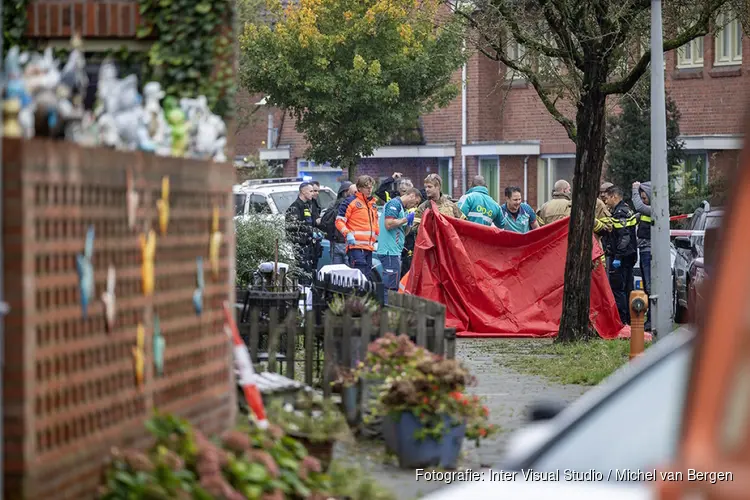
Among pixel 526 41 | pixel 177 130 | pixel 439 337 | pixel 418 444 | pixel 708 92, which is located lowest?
pixel 418 444

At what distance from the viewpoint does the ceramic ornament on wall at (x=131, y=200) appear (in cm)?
599

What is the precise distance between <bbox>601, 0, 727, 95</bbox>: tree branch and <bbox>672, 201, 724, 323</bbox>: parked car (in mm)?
2701

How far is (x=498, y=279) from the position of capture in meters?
18.1

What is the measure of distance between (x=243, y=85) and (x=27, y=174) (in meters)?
31.8

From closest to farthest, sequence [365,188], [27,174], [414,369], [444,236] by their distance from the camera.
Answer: [27,174] < [414,369] < [444,236] < [365,188]

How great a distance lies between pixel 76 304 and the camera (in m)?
5.44

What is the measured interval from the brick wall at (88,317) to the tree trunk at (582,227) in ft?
32.6

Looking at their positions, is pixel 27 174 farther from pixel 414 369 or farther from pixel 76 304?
pixel 414 369

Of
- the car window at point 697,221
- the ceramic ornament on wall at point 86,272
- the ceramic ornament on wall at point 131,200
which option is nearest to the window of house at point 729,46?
the car window at point 697,221

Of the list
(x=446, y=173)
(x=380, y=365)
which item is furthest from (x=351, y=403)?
(x=446, y=173)

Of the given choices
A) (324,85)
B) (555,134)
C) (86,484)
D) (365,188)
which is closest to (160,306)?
(86,484)

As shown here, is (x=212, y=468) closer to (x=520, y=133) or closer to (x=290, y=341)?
(x=290, y=341)

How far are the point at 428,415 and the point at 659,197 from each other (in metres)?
5.72

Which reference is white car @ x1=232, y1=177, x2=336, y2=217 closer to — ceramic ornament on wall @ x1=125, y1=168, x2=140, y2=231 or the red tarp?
the red tarp
